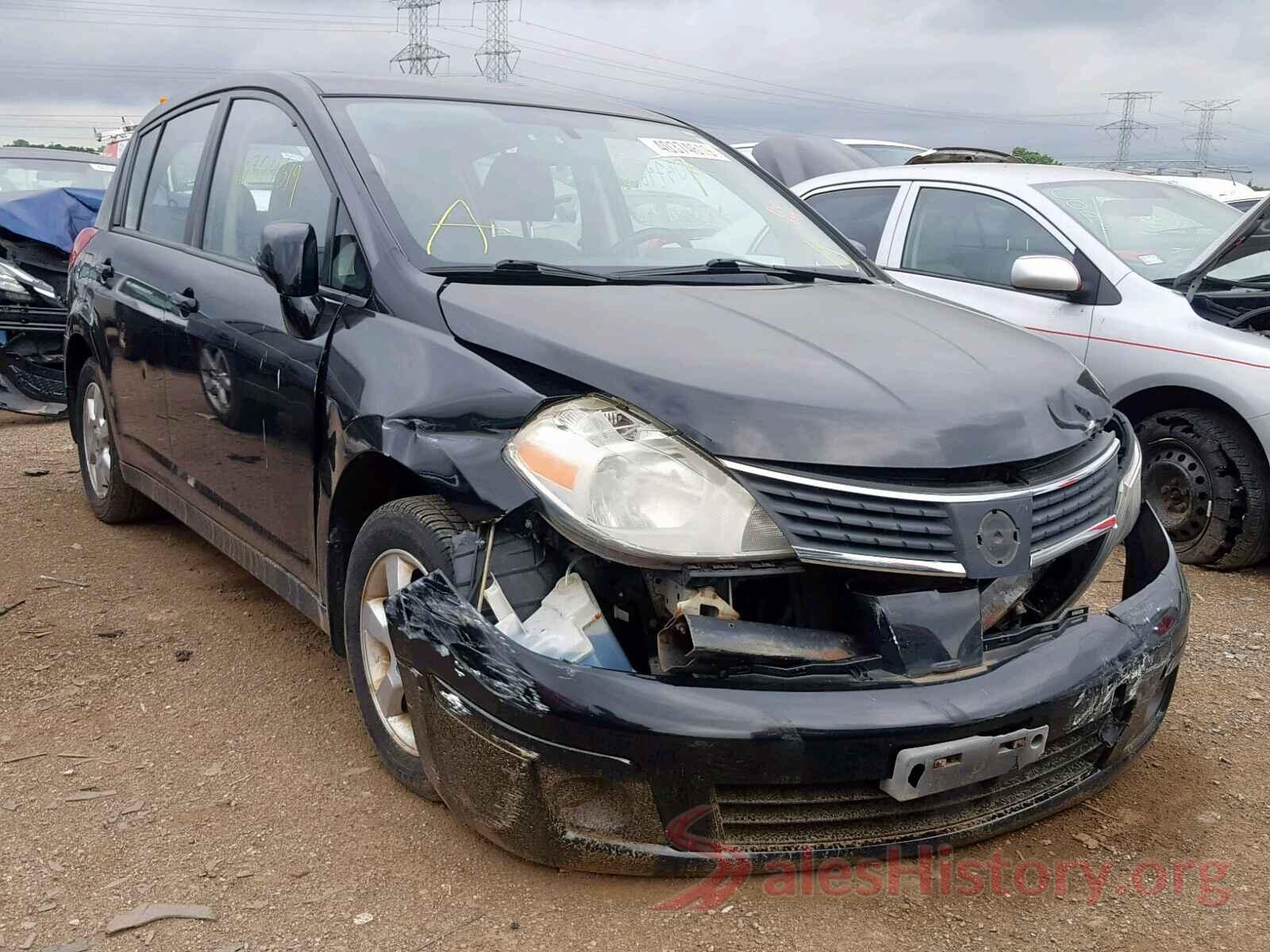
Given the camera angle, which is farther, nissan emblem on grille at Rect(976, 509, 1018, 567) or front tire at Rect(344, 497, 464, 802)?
front tire at Rect(344, 497, 464, 802)

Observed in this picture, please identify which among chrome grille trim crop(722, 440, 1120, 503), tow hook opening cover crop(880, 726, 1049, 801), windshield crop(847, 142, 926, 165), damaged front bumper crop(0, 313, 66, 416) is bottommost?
damaged front bumper crop(0, 313, 66, 416)

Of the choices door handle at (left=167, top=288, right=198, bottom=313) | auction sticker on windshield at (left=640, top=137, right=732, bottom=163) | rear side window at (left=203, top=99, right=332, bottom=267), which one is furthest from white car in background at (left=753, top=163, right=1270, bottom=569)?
door handle at (left=167, top=288, right=198, bottom=313)

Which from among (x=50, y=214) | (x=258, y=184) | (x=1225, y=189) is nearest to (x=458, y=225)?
(x=258, y=184)

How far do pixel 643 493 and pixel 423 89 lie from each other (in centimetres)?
190

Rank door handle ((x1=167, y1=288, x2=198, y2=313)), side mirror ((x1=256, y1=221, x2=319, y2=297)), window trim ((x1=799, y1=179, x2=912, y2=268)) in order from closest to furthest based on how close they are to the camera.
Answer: side mirror ((x1=256, y1=221, x2=319, y2=297)) → door handle ((x1=167, y1=288, x2=198, y2=313)) → window trim ((x1=799, y1=179, x2=912, y2=268))

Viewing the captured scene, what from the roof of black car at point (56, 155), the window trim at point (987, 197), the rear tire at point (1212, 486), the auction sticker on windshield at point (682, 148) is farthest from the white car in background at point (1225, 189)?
the roof of black car at point (56, 155)

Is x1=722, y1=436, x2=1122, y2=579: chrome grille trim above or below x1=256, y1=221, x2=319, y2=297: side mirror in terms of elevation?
below

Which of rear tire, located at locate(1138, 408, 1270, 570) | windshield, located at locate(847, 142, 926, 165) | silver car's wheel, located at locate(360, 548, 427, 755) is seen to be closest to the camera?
silver car's wheel, located at locate(360, 548, 427, 755)

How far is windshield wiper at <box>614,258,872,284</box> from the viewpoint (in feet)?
10.3

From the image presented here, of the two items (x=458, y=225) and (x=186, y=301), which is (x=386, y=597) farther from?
(x=186, y=301)

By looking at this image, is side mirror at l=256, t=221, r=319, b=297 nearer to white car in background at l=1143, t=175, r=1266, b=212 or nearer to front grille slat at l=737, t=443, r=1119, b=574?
front grille slat at l=737, t=443, r=1119, b=574

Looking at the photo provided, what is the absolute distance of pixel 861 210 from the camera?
632 cm

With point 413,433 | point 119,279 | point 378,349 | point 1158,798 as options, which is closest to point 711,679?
point 413,433

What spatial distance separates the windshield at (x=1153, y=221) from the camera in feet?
17.0
